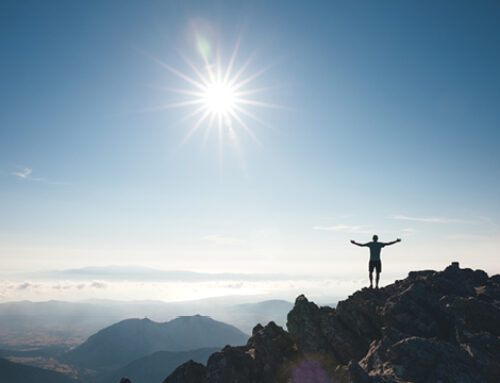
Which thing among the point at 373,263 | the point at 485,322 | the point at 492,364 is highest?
the point at 373,263

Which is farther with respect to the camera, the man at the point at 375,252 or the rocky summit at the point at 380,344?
the man at the point at 375,252

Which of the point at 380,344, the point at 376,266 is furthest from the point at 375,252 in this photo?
the point at 380,344

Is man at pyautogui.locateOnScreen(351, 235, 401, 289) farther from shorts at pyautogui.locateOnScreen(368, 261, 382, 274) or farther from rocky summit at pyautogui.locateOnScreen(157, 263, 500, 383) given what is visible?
rocky summit at pyautogui.locateOnScreen(157, 263, 500, 383)

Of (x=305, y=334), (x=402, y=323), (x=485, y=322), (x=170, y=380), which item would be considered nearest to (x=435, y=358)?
(x=402, y=323)

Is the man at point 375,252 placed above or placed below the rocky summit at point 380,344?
above

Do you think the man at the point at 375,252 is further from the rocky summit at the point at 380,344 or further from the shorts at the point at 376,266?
the rocky summit at the point at 380,344

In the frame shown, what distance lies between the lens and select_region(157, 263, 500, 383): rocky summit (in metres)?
18.2

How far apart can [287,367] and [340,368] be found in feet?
20.9

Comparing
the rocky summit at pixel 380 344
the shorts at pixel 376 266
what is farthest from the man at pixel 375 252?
the rocky summit at pixel 380 344

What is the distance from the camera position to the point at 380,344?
2080 cm

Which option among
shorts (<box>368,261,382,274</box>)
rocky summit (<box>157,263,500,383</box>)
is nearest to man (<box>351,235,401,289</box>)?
shorts (<box>368,261,382,274</box>)

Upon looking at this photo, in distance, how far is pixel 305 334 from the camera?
91.0ft

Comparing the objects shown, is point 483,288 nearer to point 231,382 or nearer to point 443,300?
point 443,300

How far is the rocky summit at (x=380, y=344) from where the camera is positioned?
1816cm
